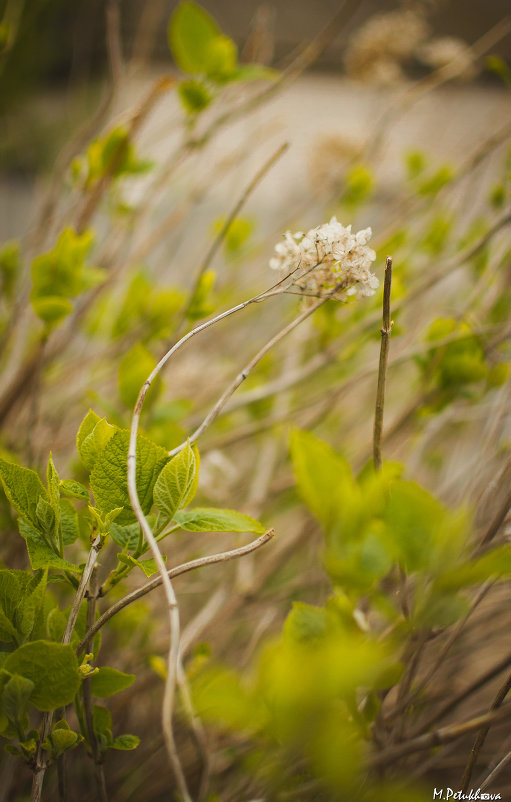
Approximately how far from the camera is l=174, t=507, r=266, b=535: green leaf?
162 mm

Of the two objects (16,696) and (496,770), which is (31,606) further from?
(496,770)

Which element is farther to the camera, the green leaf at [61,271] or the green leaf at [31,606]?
the green leaf at [61,271]

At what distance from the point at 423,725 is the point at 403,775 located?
0.02 metres

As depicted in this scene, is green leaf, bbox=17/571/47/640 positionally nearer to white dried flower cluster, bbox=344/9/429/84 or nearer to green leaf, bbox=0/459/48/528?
green leaf, bbox=0/459/48/528

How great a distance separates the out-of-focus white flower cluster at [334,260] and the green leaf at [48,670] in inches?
5.7

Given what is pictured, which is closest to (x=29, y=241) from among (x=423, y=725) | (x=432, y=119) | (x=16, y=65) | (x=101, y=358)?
(x=101, y=358)

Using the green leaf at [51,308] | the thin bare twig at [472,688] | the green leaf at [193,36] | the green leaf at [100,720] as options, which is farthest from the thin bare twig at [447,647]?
the green leaf at [193,36]

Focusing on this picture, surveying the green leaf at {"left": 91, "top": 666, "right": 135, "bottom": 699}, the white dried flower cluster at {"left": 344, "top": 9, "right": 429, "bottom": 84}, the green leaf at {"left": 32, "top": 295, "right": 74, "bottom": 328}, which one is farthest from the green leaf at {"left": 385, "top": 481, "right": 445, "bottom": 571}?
the white dried flower cluster at {"left": 344, "top": 9, "right": 429, "bottom": 84}

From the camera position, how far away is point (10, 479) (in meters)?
0.16

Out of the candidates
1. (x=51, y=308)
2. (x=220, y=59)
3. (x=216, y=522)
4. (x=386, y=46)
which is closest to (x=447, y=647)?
(x=216, y=522)

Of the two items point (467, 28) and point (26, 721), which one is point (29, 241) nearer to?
point (26, 721)

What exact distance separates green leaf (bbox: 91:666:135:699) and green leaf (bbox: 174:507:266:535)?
6 centimetres

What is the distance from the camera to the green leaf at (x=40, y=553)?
16 centimetres

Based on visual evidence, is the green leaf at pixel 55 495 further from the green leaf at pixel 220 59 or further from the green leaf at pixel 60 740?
the green leaf at pixel 220 59
